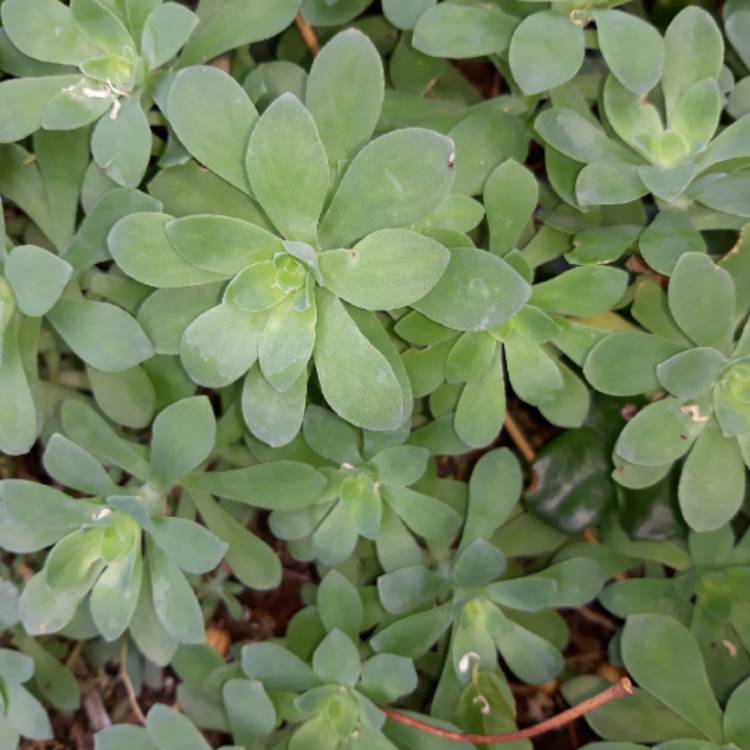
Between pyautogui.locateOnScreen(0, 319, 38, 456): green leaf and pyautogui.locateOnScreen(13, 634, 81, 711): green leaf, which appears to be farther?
pyautogui.locateOnScreen(13, 634, 81, 711): green leaf

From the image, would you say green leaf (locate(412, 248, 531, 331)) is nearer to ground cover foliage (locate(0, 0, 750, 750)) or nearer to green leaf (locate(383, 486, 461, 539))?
ground cover foliage (locate(0, 0, 750, 750))

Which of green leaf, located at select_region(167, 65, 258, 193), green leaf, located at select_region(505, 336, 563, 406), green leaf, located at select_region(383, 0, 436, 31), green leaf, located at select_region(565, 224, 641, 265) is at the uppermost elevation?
green leaf, located at select_region(383, 0, 436, 31)

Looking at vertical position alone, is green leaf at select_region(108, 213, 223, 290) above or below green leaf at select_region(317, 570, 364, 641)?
above

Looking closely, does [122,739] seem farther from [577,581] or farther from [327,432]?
[577,581]

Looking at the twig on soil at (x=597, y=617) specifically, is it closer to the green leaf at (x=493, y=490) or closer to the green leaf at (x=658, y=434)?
the green leaf at (x=493, y=490)

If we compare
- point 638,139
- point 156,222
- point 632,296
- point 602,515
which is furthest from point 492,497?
point 156,222

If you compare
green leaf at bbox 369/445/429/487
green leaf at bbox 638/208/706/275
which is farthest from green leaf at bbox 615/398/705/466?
green leaf at bbox 369/445/429/487

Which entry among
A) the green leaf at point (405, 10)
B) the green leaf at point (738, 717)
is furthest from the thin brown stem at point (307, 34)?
the green leaf at point (738, 717)
